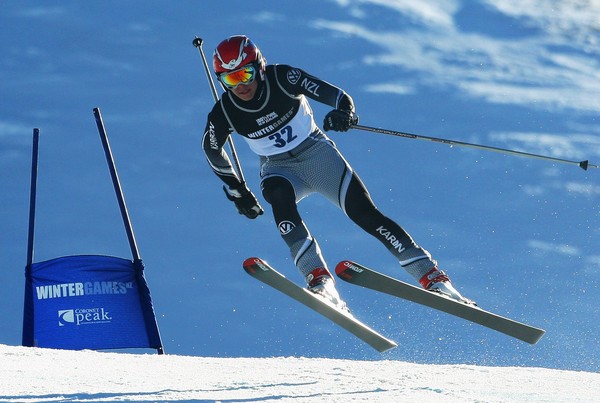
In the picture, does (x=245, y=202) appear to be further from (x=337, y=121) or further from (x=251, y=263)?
(x=337, y=121)

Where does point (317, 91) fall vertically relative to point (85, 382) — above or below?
above

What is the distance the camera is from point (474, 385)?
20.4ft

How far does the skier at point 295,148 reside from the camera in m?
6.71

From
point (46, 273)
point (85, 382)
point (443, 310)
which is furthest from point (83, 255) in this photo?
point (443, 310)

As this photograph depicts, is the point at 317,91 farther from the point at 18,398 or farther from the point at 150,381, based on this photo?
the point at 18,398

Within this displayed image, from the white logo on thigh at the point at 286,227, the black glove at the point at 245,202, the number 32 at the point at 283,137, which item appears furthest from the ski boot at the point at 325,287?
the number 32 at the point at 283,137

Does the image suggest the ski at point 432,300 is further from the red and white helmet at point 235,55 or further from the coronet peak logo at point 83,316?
the coronet peak logo at point 83,316

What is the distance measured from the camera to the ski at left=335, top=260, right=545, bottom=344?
254 inches

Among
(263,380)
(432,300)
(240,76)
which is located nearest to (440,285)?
(432,300)

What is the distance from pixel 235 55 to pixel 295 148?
871 mm

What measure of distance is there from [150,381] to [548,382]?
2.99m

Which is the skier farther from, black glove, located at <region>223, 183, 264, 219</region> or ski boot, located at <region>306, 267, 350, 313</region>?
black glove, located at <region>223, 183, 264, 219</region>

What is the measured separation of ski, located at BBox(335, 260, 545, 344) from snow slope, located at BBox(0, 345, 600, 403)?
39 cm

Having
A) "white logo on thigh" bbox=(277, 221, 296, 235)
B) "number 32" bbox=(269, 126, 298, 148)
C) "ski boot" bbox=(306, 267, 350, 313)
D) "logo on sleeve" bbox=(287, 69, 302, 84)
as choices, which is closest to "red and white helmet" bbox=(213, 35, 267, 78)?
"logo on sleeve" bbox=(287, 69, 302, 84)
